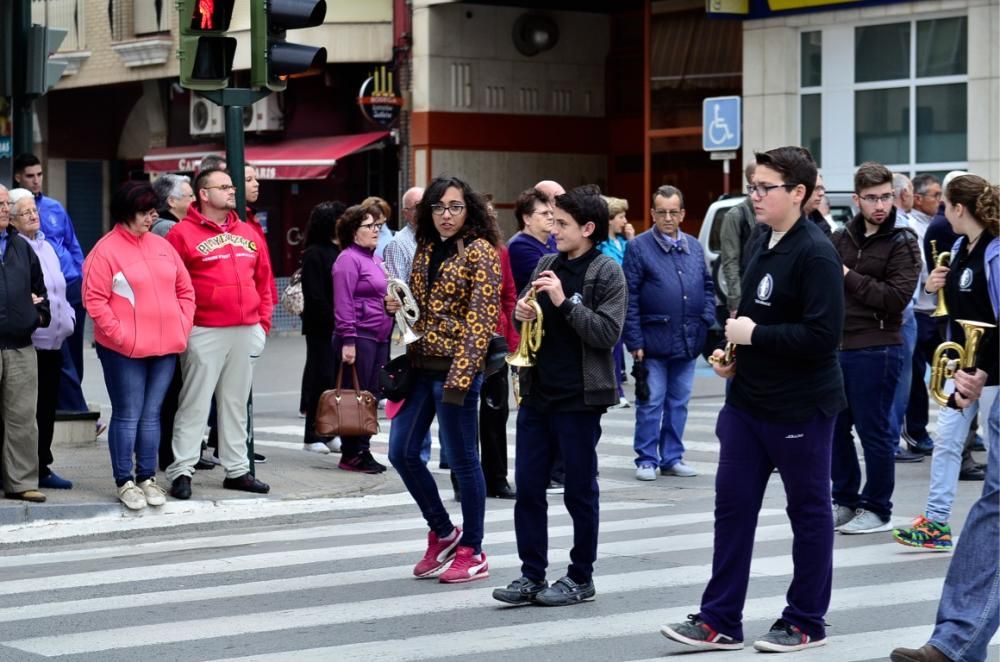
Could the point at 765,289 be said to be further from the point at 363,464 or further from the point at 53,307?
the point at 363,464

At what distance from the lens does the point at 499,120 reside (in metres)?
32.4

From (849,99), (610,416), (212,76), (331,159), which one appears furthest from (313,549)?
(331,159)

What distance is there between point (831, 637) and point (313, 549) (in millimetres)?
3437

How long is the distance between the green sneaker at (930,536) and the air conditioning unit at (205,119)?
1043 inches

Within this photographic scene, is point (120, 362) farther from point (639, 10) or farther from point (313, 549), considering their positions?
point (639, 10)

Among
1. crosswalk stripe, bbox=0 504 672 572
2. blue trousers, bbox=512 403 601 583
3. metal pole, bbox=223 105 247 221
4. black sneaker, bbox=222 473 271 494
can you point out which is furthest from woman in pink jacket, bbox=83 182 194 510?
blue trousers, bbox=512 403 601 583

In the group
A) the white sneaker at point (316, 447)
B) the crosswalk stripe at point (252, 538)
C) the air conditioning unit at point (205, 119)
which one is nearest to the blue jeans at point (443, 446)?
the crosswalk stripe at point (252, 538)

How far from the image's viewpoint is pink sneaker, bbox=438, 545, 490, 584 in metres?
8.71

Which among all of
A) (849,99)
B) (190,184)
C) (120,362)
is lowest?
(120,362)

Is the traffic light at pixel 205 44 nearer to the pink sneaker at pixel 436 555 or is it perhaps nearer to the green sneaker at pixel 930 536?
the pink sneaker at pixel 436 555

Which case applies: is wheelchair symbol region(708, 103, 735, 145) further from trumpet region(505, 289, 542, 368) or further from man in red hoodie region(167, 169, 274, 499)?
trumpet region(505, 289, 542, 368)

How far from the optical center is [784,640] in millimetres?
7039

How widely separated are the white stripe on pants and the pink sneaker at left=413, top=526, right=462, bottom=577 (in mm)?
2799

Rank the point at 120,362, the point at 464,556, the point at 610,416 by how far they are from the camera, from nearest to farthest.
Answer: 1. the point at 464,556
2. the point at 120,362
3. the point at 610,416
